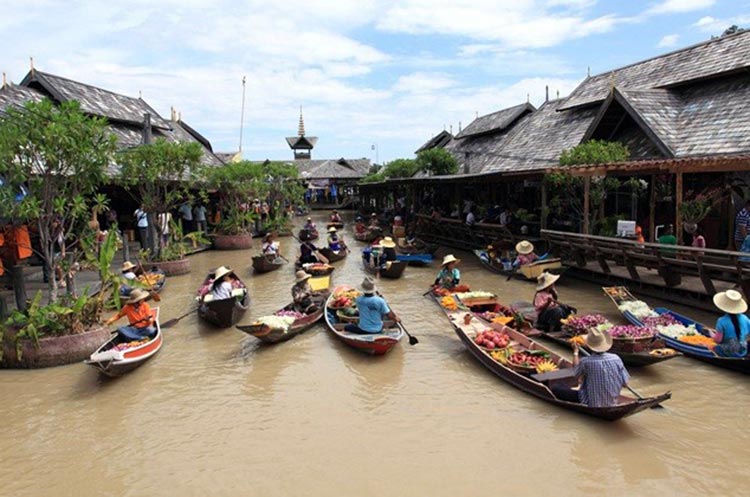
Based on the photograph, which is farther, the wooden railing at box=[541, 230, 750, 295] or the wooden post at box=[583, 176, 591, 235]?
the wooden post at box=[583, 176, 591, 235]

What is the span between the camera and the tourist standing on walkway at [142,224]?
18.7 meters

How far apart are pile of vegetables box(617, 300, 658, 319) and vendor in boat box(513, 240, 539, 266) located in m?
4.85

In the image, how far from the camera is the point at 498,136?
30109 millimetres

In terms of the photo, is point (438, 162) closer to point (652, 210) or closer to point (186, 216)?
point (186, 216)

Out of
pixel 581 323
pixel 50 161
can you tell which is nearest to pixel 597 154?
pixel 581 323

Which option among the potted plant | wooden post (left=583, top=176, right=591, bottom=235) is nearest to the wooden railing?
wooden post (left=583, top=176, right=591, bottom=235)

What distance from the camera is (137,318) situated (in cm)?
952

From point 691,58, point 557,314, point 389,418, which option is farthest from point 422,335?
point 691,58

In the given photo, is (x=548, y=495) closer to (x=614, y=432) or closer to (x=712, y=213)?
(x=614, y=432)

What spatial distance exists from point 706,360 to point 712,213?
738 centimetres

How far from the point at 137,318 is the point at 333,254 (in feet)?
37.2

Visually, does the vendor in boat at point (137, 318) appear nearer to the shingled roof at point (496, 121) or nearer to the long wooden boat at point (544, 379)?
the long wooden boat at point (544, 379)

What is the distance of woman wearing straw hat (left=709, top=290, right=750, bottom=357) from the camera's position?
779 centimetres

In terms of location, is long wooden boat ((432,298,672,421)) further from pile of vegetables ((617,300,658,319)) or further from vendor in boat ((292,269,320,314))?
vendor in boat ((292,269,320,314))
